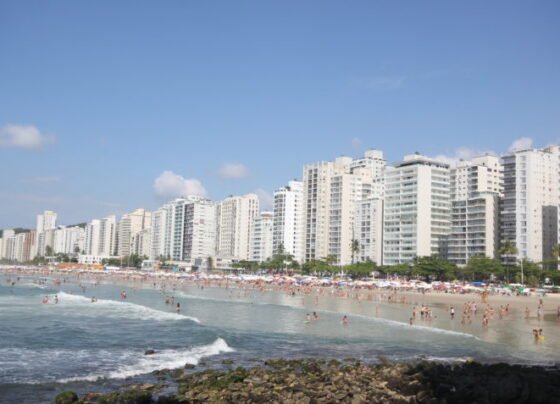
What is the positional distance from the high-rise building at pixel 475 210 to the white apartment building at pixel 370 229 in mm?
19997

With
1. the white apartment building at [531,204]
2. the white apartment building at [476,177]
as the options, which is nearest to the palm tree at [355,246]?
the white apartment building at [476,177]

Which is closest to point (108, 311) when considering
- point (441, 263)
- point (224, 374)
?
point (224, 374)

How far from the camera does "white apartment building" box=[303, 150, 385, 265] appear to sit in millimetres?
164000

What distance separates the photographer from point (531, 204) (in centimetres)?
12094

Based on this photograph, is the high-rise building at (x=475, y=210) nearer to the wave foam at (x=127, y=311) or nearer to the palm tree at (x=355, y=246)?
the palm tree at (x=355, y=246)

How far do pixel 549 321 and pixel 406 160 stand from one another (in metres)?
94.3

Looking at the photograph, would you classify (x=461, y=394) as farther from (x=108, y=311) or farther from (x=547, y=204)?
(x=547, y=204)

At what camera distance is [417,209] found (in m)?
136

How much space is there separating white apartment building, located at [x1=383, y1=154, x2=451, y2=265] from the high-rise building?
411cm

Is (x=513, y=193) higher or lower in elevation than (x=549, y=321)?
higher

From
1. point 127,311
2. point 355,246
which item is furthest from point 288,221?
point 127,311

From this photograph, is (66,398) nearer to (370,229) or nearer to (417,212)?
(417,212)

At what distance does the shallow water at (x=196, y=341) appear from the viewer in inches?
1014

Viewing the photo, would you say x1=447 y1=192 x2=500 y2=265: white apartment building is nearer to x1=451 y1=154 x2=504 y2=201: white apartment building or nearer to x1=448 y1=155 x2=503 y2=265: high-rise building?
x1=448 y1=155 x2=503 y2=265: high-rise building
